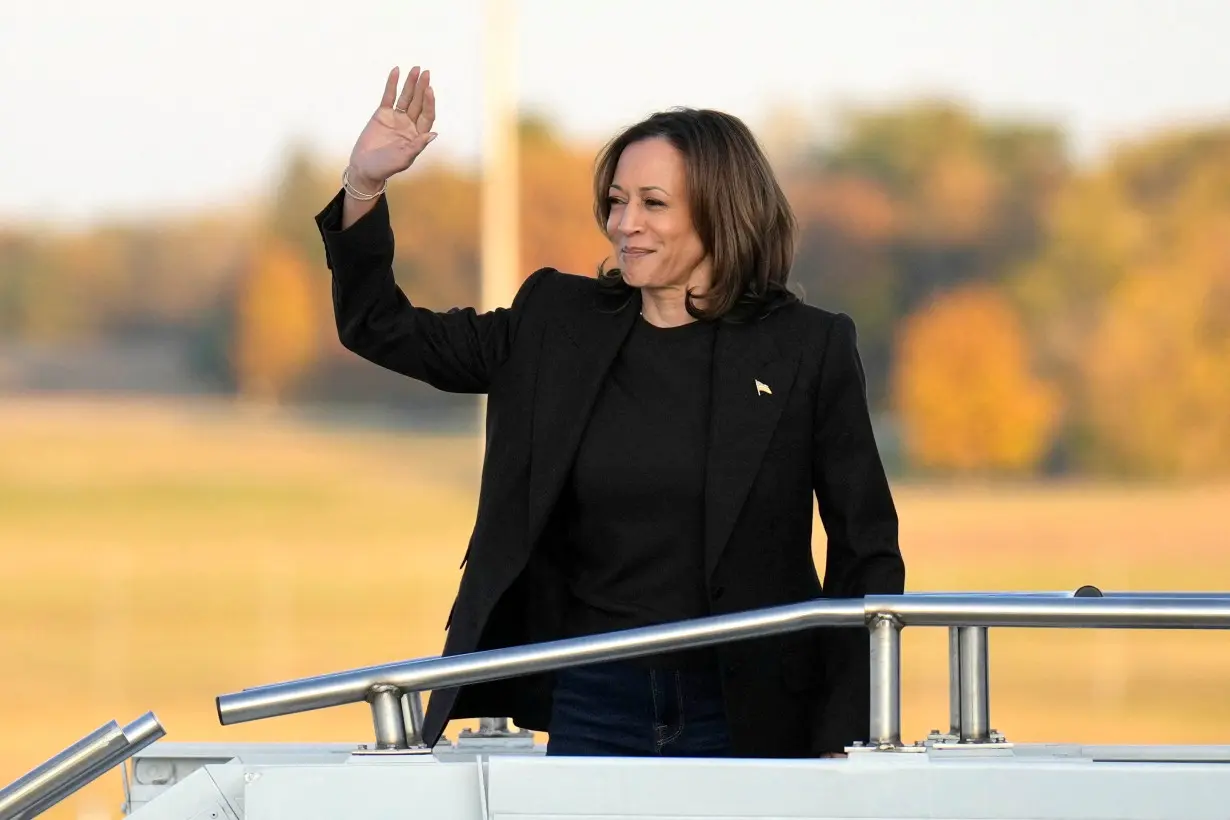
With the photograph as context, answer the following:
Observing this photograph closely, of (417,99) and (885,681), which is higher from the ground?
(417,99)

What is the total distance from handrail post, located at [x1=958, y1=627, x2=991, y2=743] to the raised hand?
115 cm

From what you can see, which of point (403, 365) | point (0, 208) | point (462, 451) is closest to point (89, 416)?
point (0, 208)

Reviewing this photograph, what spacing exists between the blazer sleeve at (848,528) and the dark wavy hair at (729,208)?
16cm

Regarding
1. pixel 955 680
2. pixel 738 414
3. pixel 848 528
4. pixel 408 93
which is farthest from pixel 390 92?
pixel 955 680

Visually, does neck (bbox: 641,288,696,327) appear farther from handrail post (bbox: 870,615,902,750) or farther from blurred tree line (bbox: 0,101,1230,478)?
blurred tree line (bbox: 0,101,1230,478)

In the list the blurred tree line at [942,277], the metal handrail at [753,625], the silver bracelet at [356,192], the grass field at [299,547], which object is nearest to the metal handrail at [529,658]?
the metal handrail at [753,625]

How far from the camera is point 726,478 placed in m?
2.87

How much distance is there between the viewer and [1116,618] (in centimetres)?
224

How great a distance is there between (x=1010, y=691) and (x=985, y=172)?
12.7m

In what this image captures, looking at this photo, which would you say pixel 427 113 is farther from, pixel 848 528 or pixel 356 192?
pixel 848 528

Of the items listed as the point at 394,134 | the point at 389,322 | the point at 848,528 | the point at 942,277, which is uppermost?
the point at 942,277

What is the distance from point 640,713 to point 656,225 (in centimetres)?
76

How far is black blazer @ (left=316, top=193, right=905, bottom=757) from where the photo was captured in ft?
9.41

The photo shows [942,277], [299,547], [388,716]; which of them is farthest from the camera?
[299,547]
